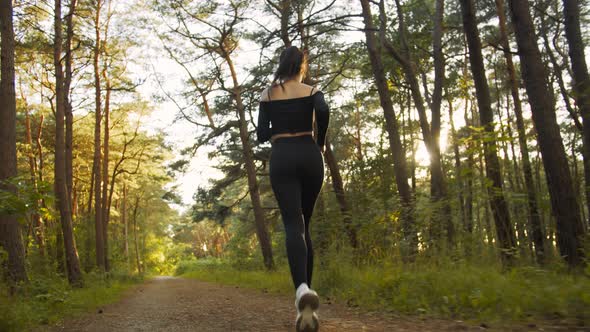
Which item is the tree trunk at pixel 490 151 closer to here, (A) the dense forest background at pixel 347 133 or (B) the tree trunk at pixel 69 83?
(A) the dense forest background at pixel 347 133

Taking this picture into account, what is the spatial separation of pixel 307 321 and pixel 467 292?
81.9 inches

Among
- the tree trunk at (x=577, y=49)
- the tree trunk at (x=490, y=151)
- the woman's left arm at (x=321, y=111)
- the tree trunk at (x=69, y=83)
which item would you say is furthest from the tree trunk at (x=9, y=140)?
the tree trunk at (x=577, y=49)

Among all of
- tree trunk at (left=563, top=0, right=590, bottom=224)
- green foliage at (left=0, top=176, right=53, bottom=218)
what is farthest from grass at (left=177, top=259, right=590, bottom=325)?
tree trunk at (left=563, top=0, right=590, bottom=224)

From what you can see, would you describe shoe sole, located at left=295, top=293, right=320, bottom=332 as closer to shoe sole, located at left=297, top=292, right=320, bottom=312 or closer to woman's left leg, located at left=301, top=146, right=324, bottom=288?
shoe sole, located at left=297, top=292, right=320, bottom=312

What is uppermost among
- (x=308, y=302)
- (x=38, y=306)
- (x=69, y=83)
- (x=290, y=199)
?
(x=69, y=83)

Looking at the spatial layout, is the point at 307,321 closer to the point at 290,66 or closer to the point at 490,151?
the point at 290,66

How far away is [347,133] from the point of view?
28031 millimetres

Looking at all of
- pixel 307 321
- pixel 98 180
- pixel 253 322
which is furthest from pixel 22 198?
pixel 98 180

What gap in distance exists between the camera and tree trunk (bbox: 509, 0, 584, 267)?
6102mm

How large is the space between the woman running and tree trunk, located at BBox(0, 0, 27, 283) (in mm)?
5216

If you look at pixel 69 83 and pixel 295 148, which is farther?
pixel 69 83

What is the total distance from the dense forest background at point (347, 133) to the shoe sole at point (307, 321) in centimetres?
303

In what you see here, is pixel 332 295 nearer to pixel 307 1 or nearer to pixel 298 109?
pixel 298 109

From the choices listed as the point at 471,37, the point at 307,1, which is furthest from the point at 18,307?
the point at 307,1
